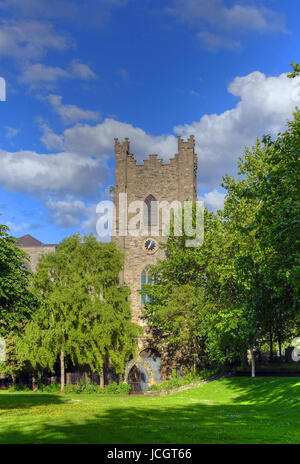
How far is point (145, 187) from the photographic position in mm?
49438

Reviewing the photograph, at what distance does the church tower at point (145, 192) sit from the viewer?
47438 mm

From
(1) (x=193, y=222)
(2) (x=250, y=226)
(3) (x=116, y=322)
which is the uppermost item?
(1) (x=193, y=222)

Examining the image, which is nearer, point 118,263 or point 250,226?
→ point 250,226

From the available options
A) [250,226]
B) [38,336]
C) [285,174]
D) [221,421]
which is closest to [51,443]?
[221,421]

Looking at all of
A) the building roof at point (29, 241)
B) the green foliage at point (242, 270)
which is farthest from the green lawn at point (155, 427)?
the building roof at point (29, 241)

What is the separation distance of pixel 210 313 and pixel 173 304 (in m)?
5.26

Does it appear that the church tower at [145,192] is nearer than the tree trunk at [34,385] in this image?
No

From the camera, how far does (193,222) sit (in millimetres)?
40375

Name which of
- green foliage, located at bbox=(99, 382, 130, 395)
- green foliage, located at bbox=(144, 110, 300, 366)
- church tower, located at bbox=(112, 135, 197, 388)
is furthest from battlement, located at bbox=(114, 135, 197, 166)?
green foliage, located at bbox=(99, 382, 130, 395)

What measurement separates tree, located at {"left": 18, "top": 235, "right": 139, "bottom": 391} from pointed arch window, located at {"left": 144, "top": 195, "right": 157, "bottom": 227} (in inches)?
321

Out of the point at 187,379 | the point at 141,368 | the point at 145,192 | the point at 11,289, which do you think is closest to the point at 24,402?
the point at 11,289

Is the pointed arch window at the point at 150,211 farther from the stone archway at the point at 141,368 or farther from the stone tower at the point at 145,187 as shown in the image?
the stone archway at the point at 141,368

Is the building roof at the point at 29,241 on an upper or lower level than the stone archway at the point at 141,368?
upper

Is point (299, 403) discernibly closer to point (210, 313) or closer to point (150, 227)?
point (210, 313)
